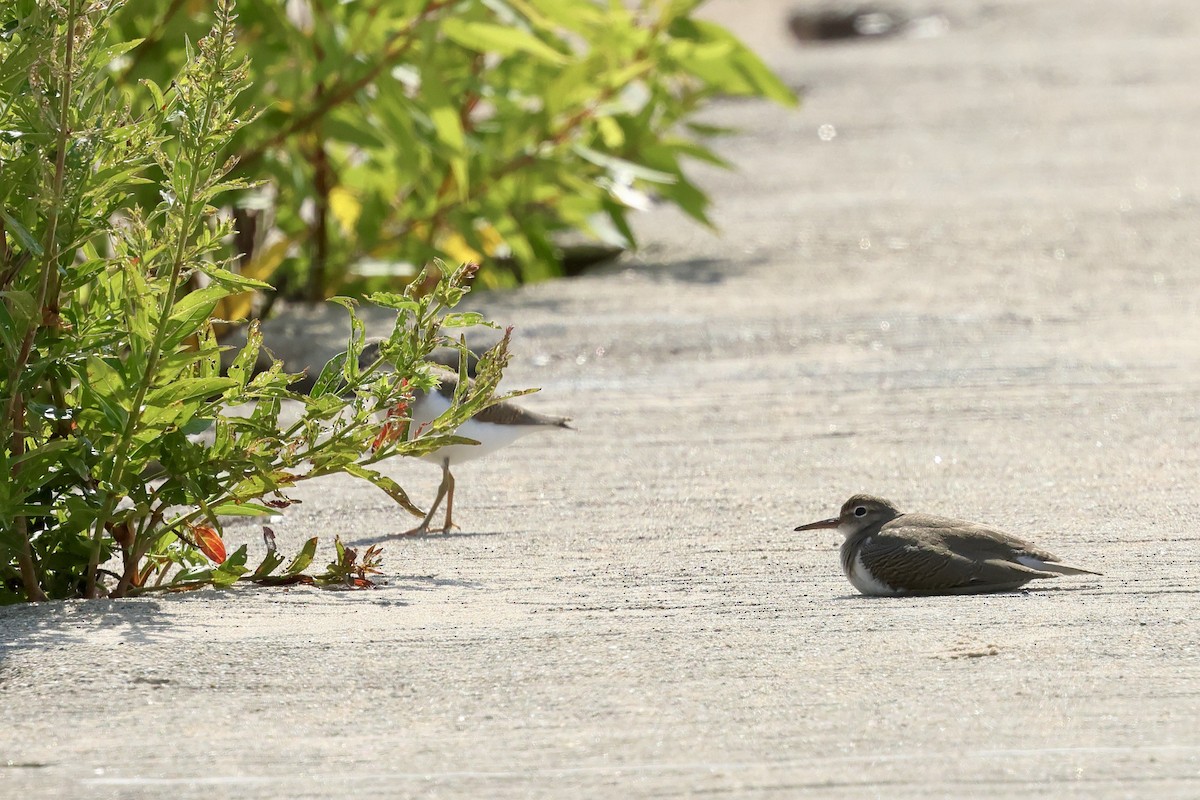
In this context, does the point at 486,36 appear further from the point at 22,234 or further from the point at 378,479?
the point at 22,234

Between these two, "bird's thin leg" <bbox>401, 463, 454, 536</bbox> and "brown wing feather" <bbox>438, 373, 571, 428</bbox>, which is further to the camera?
"brown wing feather" <bbox>438, 373, 571, 428</bbox>

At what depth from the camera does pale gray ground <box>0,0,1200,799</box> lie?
284 cm

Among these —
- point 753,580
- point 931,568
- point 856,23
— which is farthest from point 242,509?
point 856,23

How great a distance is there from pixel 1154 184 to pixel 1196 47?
194 inches

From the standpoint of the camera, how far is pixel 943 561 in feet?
12.9

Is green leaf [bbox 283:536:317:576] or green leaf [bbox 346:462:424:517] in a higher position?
green leaf [bbox 346:462:424:517]

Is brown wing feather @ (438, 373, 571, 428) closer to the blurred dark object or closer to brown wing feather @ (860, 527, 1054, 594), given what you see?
brown wing feather @ (860, 527, 1054, 594)

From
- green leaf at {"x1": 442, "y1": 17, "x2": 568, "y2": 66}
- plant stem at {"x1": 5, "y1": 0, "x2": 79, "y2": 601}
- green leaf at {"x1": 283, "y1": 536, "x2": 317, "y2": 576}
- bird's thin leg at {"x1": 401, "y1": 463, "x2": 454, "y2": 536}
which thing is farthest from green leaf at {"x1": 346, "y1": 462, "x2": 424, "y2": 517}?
green leaf at {"x1": 442, "y1": 17, "x2": 568, "y2": 66}

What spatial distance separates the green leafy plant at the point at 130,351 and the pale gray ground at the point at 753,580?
0.19 meters

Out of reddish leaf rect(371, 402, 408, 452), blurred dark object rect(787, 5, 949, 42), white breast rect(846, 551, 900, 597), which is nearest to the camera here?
reddish leaf rect(371, 402, 408, 452)

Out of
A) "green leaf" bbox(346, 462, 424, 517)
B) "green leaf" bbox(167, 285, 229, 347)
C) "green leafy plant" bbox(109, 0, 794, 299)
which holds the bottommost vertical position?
"green leaf" bbox(346, 462, 424, 517)

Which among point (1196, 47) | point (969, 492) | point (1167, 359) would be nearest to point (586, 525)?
point (969, 492)

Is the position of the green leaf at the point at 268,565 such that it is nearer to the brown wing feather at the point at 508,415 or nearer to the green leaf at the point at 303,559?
the green leaf at the point at 303,559

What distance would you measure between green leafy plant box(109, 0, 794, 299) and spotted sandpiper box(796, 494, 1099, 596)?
144 inches
